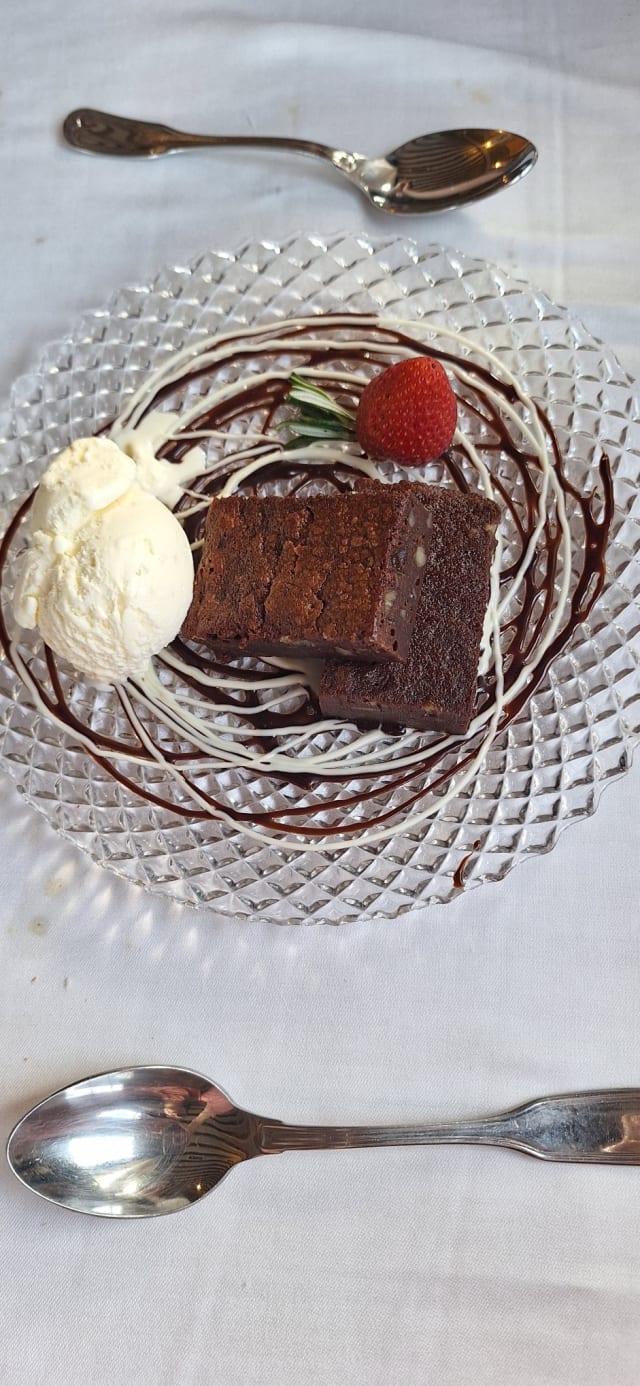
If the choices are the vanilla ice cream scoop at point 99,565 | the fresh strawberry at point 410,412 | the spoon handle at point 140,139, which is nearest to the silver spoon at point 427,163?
the spoon handle at point 140,139

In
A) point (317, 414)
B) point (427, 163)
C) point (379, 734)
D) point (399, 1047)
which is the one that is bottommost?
point (399, 1047)

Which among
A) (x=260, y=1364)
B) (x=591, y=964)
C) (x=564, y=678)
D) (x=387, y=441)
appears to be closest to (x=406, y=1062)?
(x=591, y=964)

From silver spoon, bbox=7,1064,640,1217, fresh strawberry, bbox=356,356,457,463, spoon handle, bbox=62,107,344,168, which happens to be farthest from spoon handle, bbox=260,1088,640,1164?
spoon handle, bbox=62,107,344,168

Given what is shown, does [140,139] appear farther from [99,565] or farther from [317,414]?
[99,565]

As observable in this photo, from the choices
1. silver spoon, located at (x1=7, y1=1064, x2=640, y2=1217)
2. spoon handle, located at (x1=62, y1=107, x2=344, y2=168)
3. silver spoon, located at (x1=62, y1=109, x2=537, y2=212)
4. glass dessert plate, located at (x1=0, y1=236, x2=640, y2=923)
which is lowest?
silver spoon, located at (x1=7, y1=1064, x2=640, y2=1217)

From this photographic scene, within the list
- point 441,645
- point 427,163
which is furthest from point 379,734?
point 427,163

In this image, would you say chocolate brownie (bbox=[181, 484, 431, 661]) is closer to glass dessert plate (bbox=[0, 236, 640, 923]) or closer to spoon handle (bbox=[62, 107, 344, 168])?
glass dessert plate (bbox=[0, 236, 640, 923])
